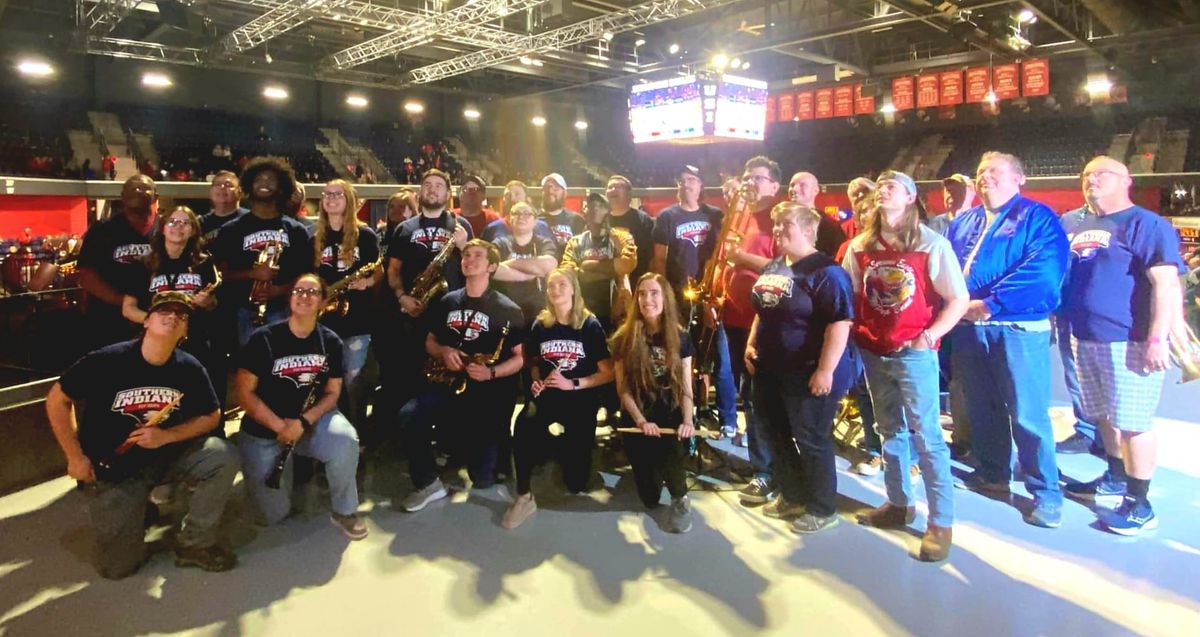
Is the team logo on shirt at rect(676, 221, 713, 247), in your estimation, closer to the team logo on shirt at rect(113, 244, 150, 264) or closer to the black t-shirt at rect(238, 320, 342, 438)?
the black t-shirt at rect(238, 320, 342, 438)

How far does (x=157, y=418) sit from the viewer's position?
9.45 feet

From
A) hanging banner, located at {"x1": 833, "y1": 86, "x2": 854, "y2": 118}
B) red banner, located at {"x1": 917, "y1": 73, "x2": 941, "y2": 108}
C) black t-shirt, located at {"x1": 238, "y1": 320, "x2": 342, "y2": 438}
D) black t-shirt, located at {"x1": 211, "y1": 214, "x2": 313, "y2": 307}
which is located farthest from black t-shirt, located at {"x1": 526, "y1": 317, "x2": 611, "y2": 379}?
hanging banner, located at {"x1": 833, "y1": 86, "x2": 854, "y2": 118}

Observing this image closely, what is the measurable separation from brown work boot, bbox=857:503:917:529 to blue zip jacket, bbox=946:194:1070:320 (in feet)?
3.24

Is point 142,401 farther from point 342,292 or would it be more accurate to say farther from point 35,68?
point 35,68

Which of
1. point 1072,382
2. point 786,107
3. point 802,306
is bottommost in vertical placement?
point 1072,382

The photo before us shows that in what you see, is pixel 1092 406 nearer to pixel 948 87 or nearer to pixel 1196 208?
pixel 948 87

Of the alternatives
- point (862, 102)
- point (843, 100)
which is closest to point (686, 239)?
point (862, 102)

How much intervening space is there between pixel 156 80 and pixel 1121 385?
62.3 feet

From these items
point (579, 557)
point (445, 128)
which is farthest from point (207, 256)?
point (445, 128)

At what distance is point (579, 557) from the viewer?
9.70ft

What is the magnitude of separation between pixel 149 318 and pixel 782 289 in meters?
2.67

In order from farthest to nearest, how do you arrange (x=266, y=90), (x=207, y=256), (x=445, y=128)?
(x=445, y=128) → (x=266, y=90) → (x=207, y=256)

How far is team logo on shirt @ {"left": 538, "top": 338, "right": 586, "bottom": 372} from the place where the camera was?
11.6ft

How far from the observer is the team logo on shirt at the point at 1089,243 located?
3.16m
